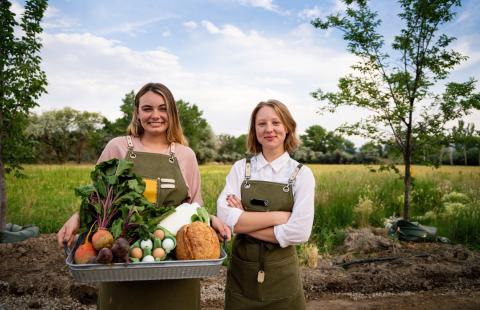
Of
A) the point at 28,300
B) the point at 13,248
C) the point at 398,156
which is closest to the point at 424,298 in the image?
the point at 398,156

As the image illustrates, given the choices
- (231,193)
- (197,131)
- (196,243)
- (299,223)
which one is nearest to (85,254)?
(196,243)

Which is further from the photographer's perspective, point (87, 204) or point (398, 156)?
point (398, 156)

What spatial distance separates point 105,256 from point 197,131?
166ft

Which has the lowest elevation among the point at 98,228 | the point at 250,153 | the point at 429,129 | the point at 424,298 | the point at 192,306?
the point at 424,298

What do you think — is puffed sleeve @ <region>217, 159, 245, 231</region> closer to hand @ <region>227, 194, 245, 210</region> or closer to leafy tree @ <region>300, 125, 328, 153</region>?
hand @ <region>227, 194, 245, 210</region>

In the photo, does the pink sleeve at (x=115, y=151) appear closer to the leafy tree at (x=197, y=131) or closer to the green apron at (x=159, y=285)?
the green apron at (x=159, y=285)

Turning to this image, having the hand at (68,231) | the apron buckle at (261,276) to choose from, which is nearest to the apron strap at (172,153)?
the hand at (68,231)

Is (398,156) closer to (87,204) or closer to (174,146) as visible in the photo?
(174,146)

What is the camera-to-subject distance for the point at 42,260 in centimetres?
579

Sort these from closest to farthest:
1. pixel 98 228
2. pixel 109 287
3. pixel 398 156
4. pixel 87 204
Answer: pixel 98 228 < pixel 87 204 < pixel 109 287 < pixel 398 156

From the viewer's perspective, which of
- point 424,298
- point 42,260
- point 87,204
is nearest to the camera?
point 87,204

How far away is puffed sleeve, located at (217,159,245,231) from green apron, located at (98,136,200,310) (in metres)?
0.26

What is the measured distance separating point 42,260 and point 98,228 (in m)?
4.54

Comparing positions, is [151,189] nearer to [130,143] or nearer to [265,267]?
[130,143]
